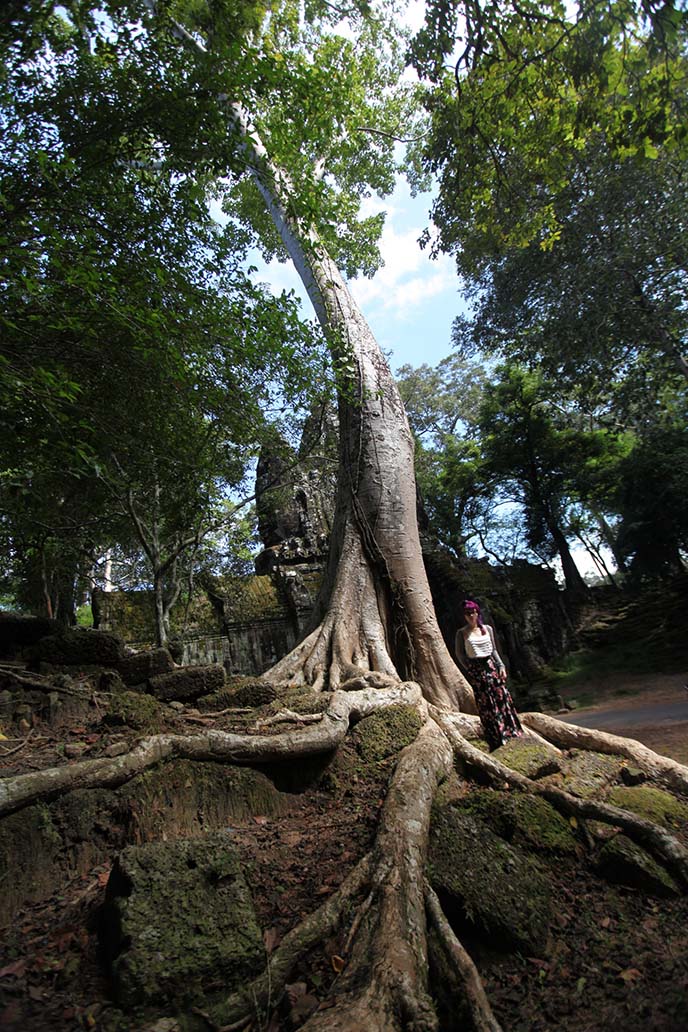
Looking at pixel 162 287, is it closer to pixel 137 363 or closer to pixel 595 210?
pixel 137 363

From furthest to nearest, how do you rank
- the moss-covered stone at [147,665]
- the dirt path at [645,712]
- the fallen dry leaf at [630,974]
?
the dirt path at [645,712] → the moss-covered stone at [147,665] → the fallen dry leaf at [630,974]

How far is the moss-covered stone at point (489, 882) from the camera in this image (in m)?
1.97

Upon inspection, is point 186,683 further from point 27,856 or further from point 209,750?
point 27,856

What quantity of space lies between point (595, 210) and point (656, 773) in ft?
34.5

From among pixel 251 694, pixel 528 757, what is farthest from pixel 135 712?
pixel 528 757

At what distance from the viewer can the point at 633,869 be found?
2.32m

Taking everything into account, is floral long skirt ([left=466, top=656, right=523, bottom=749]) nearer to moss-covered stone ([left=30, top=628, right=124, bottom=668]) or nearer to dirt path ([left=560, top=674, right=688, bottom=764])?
dirt path ([left=560, top=674, right=688, bottom=764])

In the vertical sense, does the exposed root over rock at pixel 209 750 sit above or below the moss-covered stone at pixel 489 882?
above

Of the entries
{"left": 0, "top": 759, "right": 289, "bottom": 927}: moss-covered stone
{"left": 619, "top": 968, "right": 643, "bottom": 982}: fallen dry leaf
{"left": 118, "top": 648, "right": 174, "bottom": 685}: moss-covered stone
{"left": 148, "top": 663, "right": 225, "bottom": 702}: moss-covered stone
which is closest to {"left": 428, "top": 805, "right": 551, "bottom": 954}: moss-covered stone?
{"left": 619, "top": 968, "right": 643, "bottom": 982}: fallen dry leaf

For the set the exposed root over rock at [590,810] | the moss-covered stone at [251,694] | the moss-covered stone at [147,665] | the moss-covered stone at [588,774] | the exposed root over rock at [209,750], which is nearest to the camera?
the exposed root over rock at [209,750]

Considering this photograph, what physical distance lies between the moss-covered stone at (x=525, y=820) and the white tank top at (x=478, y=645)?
132 centimetres

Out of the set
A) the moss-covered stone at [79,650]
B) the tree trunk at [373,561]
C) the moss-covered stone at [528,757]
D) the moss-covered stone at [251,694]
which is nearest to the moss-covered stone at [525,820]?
the moss-covered stone at [528,757]

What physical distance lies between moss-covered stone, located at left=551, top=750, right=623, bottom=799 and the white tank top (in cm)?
86

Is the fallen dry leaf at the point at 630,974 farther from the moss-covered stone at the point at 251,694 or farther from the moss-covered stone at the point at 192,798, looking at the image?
the moss-covered stone at the point at 251,694
